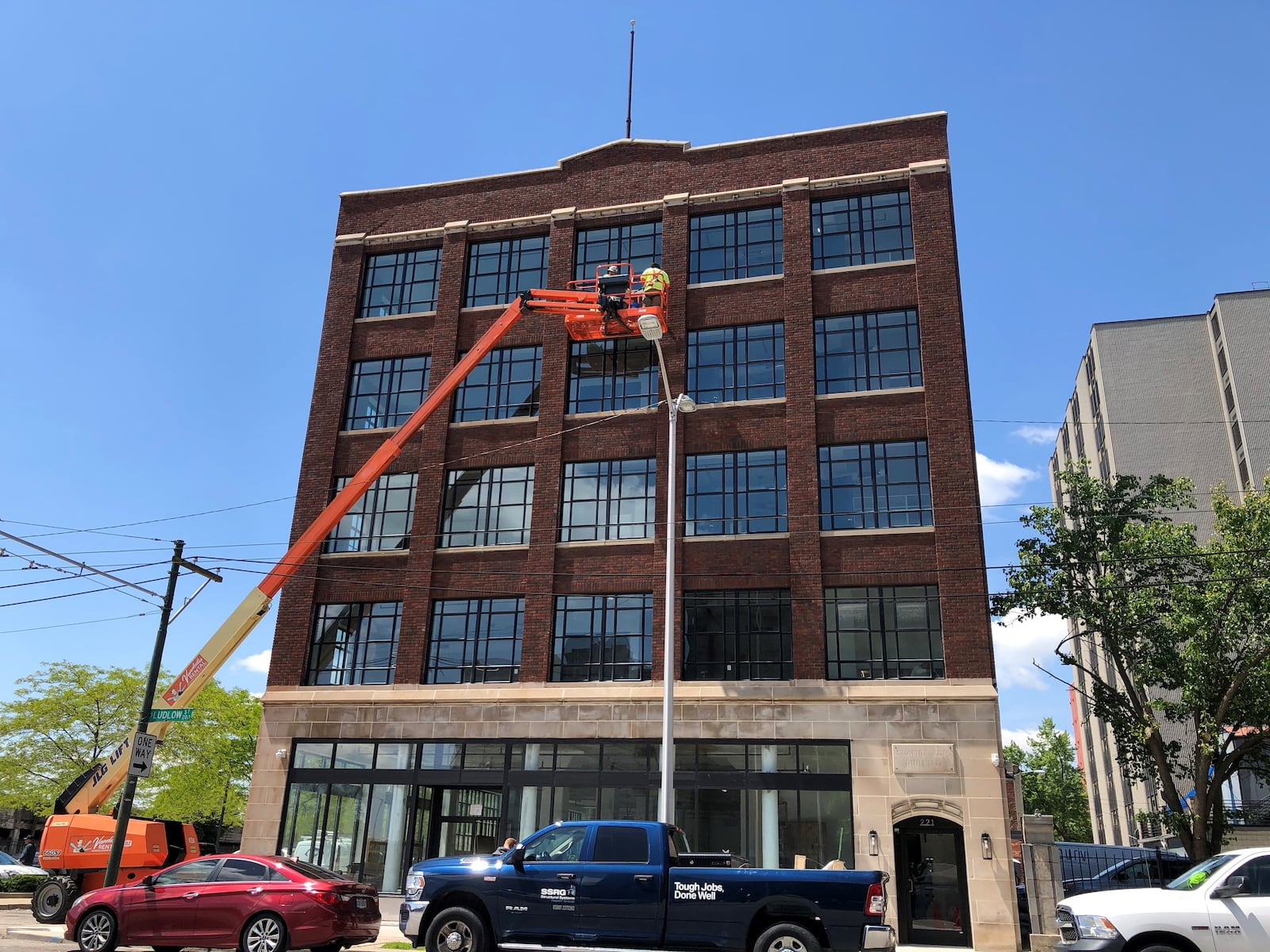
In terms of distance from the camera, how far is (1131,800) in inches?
2361

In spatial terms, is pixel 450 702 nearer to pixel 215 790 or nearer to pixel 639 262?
pixel 639 262

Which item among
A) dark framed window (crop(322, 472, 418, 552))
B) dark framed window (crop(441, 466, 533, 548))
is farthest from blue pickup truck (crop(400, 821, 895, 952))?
dark framed window (crop(322, 472, 418, 552))

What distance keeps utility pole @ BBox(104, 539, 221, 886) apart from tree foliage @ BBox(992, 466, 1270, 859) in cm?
2040

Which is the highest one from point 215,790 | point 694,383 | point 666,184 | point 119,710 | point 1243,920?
point 666,184

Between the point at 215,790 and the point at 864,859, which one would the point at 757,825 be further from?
the point at 215,790

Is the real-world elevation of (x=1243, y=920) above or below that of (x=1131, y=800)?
below

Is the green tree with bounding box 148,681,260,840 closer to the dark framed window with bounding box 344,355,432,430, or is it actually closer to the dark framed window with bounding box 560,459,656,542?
the dark framed window with bounding box 344,355,432,430

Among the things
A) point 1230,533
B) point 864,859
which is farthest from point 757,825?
point 1230,533

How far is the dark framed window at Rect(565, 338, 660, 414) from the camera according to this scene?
28984 millimetres

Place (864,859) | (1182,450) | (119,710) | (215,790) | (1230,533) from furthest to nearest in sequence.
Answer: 1. (1182,450)
2. (215,790)
3. (119,710)
4. (1230,533)
5. (864,859)

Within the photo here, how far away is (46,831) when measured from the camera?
2303 centimetres

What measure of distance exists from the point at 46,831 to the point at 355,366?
15.4 m

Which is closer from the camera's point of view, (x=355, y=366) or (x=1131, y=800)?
(x=355, y=366)

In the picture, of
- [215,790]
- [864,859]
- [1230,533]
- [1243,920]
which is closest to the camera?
[1243,920]
